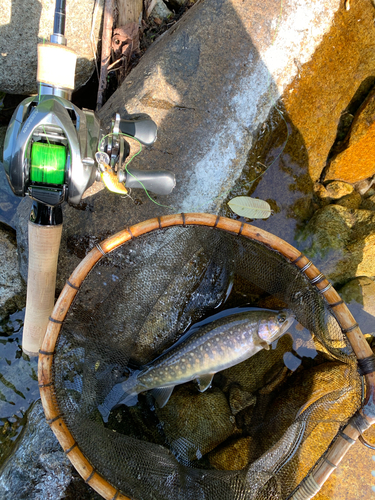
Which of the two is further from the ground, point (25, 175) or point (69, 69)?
point (69, 69)

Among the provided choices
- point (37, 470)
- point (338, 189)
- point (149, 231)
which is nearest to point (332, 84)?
point (338, 189)

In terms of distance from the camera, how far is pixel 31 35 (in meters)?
2.50

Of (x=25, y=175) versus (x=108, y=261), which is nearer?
(x=25, y=175)

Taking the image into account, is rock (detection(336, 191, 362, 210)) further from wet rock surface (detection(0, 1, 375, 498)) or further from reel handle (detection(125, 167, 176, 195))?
reel handle (detection(125, 167, 176, 195))

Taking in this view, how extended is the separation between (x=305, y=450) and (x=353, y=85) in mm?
2775

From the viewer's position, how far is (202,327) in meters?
2.55

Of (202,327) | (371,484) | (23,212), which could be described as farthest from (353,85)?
(371,484)

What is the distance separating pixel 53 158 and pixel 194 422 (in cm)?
209

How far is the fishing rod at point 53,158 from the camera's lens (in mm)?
1691

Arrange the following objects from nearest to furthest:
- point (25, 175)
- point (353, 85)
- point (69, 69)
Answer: point (25, 175) → point (69, 69) → point (353, 85)

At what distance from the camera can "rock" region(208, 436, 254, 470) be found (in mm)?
2479

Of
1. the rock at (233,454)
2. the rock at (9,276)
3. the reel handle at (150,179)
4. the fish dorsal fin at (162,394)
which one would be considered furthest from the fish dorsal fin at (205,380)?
the rock at (9,276)

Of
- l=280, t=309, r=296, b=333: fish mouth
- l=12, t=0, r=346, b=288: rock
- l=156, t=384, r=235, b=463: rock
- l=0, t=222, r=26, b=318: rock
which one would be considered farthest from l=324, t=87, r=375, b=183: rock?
l=0, t=222, r=26, b=318: rock

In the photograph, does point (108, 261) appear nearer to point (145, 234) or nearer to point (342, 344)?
point (145, 234)
